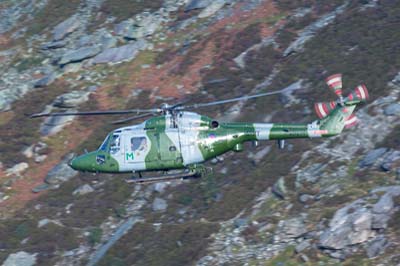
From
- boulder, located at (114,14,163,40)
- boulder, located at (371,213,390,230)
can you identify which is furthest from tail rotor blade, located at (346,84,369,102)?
boulder, located at (114,14,163,40)

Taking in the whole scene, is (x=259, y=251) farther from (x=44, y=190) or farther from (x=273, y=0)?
(x=273, y=0)

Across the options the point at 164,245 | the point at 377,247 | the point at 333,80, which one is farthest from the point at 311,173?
the point at 333,80

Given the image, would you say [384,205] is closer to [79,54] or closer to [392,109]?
[392,109]

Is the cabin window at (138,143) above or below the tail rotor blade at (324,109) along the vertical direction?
below

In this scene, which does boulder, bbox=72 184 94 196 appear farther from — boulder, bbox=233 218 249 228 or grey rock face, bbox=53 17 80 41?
grey rock face, bbox=53 17 80 41

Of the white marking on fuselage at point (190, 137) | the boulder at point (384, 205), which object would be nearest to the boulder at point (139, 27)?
the white marking on fuselage at point (190, 137)

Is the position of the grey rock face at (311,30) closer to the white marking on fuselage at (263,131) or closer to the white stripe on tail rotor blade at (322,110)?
the white stripe on tail rotor blade at (322,110)

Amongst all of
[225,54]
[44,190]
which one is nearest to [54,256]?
[44,190]
